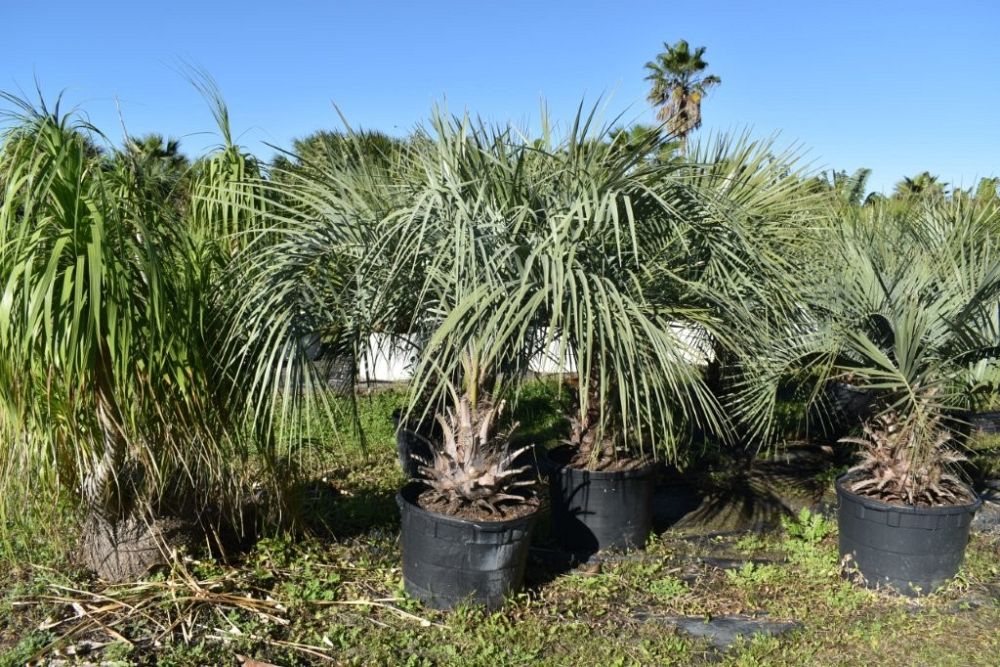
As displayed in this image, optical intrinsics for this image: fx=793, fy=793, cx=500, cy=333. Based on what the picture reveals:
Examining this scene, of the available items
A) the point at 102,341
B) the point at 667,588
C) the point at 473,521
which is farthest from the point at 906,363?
the point at 102,341

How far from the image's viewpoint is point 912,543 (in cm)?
388

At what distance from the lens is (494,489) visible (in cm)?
368

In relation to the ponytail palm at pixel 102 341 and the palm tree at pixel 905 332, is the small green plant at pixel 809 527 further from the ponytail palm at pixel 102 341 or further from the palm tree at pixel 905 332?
the ponytail palm at pixel 102 341

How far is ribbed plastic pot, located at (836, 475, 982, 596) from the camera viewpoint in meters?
3.86

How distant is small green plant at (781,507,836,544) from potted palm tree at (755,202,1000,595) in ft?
1.55

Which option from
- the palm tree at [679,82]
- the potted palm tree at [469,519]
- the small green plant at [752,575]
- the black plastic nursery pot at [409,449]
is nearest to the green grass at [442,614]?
the small green plant at [752,575]

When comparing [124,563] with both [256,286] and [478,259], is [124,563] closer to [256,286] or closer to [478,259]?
[256,286]

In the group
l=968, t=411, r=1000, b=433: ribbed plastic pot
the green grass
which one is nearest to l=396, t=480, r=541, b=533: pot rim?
the green grass

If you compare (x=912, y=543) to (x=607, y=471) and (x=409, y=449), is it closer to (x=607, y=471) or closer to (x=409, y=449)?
(x=607, y=471)

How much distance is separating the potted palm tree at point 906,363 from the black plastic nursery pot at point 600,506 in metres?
1.04

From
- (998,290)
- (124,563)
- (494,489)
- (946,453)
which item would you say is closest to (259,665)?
(124,563)

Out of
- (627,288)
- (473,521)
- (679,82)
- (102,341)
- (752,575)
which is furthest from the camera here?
(679,82)

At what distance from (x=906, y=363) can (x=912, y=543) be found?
919 millimetres

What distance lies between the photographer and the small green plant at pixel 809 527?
184 inches
